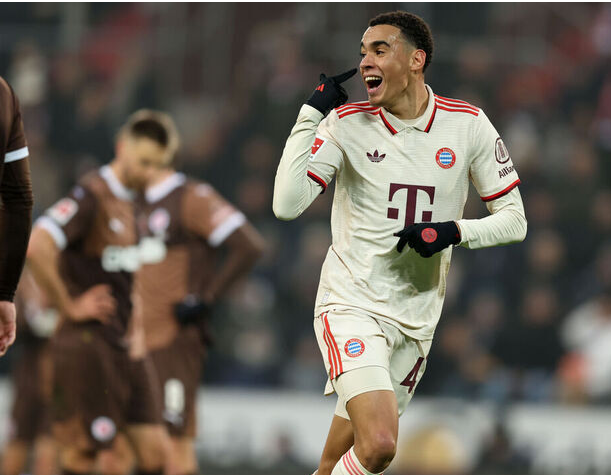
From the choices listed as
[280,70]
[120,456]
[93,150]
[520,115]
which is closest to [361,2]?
[280,70]

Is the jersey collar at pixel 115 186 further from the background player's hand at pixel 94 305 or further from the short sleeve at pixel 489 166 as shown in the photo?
the short sleeve at pixel 489 166

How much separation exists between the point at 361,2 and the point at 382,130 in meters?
6.46

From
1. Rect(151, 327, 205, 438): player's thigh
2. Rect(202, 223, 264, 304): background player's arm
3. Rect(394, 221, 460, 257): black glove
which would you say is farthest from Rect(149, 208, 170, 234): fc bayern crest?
Rect(394, 221, 460, 257): black glove

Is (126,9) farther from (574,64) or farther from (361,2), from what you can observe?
(574,64)

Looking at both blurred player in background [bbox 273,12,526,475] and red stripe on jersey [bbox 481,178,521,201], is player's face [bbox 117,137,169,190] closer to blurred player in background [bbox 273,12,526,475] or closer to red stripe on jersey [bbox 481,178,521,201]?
blurred player in background [bbox 273,12,526,475]

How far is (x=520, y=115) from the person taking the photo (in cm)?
1147

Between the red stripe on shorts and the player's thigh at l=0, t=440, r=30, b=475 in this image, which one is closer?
the red stripe on shorts

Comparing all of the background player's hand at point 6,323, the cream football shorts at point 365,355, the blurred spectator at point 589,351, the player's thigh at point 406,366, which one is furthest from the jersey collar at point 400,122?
the blurred spectator at point 589,351

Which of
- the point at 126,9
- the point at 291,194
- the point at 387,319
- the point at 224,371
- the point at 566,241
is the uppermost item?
the point at 126,9

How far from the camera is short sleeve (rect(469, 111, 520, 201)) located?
500cm

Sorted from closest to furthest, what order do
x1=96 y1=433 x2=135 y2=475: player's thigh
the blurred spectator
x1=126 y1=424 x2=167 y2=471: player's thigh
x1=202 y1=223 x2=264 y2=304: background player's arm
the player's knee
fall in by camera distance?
the player's knee < x1=126 y1=424 x2=167 y2=471: player's thigh < x1=96 y1=433 x2=135 y2=475: player's thigh < x1=202 y1=223 x2=264 y2=304: background player's arm < the blurred spectator

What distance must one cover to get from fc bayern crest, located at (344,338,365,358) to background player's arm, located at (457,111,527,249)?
70cm

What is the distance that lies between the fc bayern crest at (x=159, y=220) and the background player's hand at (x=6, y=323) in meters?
3.54

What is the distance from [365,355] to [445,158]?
3.13 ft
